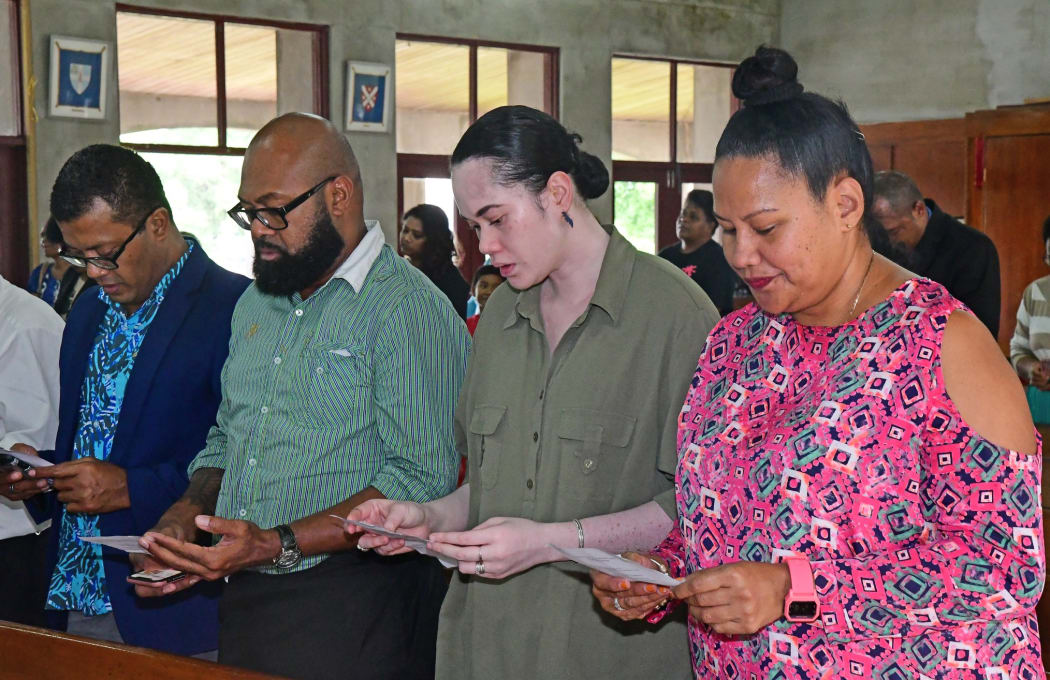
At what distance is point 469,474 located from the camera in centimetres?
221

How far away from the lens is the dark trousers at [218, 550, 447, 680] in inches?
89.7

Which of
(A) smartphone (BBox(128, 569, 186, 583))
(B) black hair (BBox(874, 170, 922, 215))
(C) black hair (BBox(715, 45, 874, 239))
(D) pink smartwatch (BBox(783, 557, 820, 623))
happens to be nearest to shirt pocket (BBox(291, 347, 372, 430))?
(A) smartphone (BBox(128, 569, 186, 583))

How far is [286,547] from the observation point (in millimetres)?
2166

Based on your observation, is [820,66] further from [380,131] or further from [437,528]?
[437,528]

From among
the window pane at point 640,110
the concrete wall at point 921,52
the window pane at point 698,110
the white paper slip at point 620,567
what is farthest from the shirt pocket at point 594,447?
the window pane at point 698,110

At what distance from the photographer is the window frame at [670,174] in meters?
11.9

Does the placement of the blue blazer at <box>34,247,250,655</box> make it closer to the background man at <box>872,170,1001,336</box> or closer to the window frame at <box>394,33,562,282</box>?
the background man at <box>872,170,1001,336</box>

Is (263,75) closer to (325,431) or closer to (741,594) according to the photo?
(325,431)

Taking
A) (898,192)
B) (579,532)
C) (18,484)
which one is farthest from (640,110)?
(579,532)

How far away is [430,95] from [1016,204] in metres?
5.41

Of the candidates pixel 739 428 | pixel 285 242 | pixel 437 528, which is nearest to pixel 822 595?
pixel 739 428

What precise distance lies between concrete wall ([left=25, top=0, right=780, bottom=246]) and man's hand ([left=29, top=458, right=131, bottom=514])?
22.7ft

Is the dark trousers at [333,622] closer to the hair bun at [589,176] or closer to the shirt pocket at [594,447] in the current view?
the shirt pocket at [594,447]

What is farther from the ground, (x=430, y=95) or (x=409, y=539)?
(x=430, y=95)
